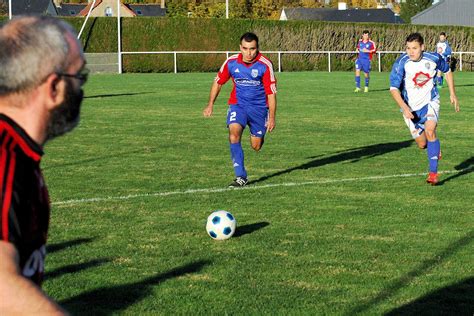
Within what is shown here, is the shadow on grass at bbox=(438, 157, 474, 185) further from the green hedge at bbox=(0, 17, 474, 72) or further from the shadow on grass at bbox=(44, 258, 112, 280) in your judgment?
the green hedge at bbox=(0, 17, 474, 72)

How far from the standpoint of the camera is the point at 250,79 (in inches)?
477

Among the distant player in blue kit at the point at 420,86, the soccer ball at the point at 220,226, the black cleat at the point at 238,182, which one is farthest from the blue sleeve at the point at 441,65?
the soccer ball at the point at 220,226

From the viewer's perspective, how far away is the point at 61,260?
23.8 feet

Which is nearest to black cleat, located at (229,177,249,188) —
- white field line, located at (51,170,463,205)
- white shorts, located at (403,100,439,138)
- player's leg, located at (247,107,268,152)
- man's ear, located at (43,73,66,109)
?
white field line, located at (51,170,463,205)

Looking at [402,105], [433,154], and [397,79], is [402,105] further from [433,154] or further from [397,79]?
[433,154]

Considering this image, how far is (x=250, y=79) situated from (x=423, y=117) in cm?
231

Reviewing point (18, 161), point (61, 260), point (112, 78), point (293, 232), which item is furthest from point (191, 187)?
point (112, 78)

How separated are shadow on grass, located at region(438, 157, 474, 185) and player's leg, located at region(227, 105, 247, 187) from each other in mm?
2513

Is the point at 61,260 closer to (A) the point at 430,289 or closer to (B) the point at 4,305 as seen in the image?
(A) the point at 430,289

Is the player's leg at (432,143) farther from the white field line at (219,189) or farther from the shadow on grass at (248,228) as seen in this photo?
the shadow on grass at (248,228)

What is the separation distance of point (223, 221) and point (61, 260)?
1.52m

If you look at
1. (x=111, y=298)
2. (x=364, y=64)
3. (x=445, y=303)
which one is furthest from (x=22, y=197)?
(x=364, y=64)

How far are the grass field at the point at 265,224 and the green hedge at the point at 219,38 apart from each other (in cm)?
2973

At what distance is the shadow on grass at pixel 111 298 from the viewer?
5879 mm
